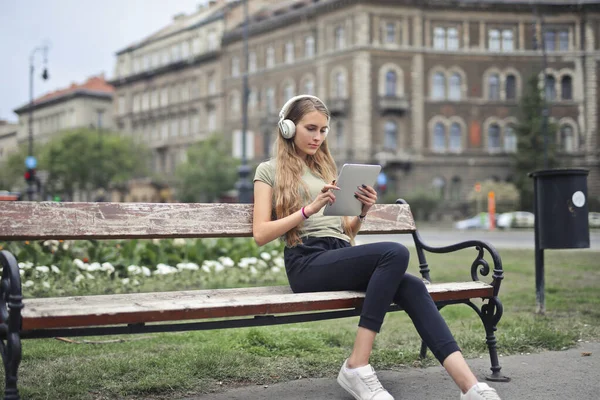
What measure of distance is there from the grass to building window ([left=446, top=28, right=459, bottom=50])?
45.9 metres

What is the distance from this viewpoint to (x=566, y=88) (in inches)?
2080

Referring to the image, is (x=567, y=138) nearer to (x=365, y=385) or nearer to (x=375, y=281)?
(x=375, y=281)

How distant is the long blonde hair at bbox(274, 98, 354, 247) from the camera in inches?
169

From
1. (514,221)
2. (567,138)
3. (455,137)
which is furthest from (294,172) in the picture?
(567,138)

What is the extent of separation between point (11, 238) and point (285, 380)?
73.7 inches

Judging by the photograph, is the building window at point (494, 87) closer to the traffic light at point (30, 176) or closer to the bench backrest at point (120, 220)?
the traffic light at point (30, 176)

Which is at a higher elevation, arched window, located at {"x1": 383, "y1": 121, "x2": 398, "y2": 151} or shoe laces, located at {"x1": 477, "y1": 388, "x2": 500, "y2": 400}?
arched window, located at {"x1": 383, "y1": 121, "x2": 398, "y2": 151}

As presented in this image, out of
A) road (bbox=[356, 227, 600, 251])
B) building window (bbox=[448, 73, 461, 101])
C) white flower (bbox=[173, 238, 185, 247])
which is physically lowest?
road (bbox=[356, 227, 600, 251])

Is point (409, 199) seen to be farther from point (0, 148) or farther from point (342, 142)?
point (0, 148)

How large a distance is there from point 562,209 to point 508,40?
48.4 metres

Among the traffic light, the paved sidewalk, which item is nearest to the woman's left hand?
the paved sidewalk

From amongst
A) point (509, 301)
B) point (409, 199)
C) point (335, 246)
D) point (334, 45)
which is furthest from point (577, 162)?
point (335, 246)

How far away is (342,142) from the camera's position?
50.8 m

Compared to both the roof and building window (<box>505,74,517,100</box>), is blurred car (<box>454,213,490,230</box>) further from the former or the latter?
the roof
